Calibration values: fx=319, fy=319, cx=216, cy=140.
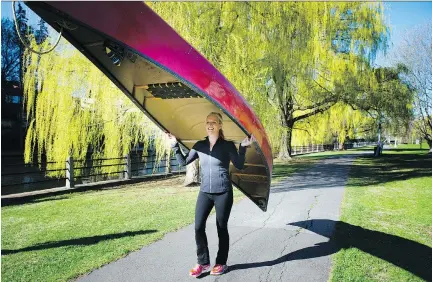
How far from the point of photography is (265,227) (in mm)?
5562

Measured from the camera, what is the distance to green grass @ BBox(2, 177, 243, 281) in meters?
3.87

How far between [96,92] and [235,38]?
4.32 metres

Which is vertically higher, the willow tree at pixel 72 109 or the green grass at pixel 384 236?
the willow tree at pixel 72 109

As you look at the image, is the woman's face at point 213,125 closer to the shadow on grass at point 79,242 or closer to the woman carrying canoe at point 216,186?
the woman carrying canoe at point 216,186

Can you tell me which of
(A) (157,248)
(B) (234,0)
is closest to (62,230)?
(A) (157,248)

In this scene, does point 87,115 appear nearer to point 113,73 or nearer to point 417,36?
point 113,73

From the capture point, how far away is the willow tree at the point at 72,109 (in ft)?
30.4

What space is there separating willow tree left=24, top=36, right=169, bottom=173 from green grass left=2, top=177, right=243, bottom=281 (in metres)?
1.69

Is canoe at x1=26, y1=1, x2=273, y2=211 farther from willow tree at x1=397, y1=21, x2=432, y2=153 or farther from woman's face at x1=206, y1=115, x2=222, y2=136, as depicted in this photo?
willow tree at x1=397, y1=21, x2=432, y2=153

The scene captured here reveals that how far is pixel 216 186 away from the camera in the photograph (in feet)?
11.2

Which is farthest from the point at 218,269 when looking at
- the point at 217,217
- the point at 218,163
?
the point at 218,163

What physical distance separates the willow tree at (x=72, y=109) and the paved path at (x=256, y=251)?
4562mm

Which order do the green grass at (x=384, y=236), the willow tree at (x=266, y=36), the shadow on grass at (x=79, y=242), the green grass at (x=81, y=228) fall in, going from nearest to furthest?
1. the green grass at (x=384, y=236)
2. the green grass at (x=81, y=228)
3. the shadow on grass at (x=79, y=242)
4. the willow tree at (x=266, y=36)

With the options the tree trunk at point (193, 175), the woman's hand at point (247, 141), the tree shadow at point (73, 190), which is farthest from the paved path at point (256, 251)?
the tree shadow at point (73, 190)
